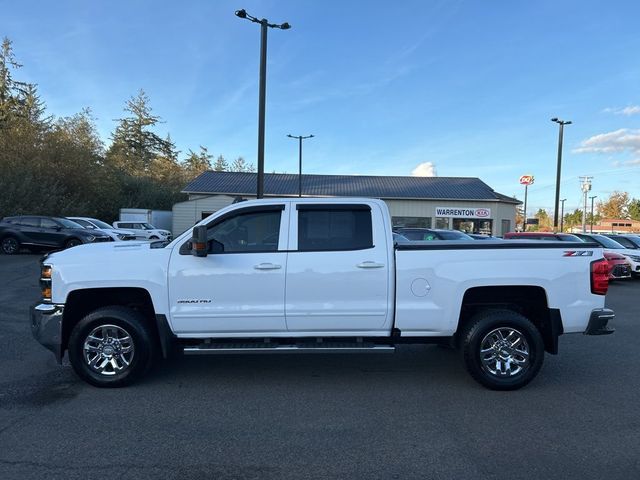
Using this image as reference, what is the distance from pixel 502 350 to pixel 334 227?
2.16 meters

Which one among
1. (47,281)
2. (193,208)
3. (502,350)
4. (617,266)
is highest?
(193,208)

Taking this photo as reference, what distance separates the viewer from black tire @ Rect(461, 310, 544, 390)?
516 centimetres

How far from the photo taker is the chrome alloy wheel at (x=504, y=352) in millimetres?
5191

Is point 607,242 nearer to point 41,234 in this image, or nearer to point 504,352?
point 504,352

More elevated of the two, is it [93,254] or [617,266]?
[93,254]

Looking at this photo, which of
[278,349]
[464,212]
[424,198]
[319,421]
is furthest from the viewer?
[424,198]

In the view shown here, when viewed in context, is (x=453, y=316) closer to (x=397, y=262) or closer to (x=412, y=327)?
(x=412, y=327)

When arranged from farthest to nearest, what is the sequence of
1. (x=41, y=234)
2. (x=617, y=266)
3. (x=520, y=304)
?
(x=41, y=234) < (x=617, y=266) < (x=520, y=304)

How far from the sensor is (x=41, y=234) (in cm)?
2012

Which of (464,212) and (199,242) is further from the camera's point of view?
→ (464,212)

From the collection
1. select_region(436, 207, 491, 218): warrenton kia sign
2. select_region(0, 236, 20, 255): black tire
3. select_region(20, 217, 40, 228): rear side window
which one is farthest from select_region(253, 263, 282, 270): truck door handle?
select_region(436, 207, 491, 218): warrenton kia sign

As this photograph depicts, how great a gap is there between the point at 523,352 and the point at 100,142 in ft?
175

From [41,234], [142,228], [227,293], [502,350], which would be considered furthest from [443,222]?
[227,293]

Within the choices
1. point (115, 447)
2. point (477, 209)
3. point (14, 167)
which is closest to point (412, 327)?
point (115, 447)
